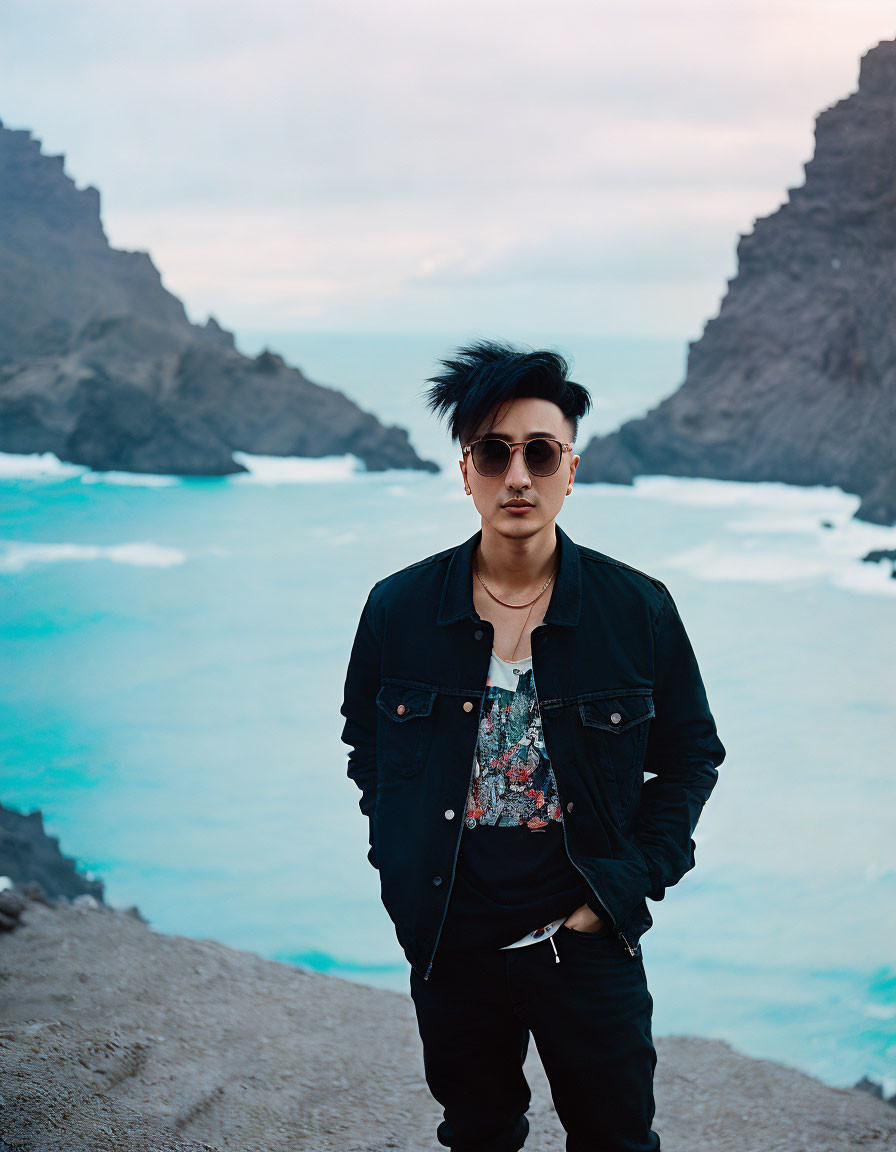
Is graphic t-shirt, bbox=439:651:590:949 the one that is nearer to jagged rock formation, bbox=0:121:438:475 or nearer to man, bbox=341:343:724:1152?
man, bbox=341:343:724:1152

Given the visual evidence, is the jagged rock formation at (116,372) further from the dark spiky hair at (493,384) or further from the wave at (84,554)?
the dark spiky hair at (493,384)

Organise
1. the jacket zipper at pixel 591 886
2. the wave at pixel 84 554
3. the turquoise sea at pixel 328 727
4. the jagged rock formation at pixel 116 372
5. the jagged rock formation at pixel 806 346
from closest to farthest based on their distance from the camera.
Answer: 1. the jacket zipper at pixel 591 886
2. the turquoise sea at pixel 328 727
3. the wave at pixel 84 554
4. the jagged rock formation at pixel 116 372
5. the jagged rock formation at pixel 806 346

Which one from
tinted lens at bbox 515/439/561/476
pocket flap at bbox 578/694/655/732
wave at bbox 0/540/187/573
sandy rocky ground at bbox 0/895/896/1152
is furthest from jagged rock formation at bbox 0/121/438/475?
pocket flap at bbox 578/694/655/732

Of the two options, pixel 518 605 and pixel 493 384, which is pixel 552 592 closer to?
pixel 518 605

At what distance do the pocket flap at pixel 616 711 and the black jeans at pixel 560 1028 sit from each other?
324 mm

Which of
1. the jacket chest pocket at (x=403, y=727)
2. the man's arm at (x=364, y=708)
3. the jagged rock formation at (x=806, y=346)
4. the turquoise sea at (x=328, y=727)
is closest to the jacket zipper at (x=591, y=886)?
the jacket chest pocket at (x=403, y=727)

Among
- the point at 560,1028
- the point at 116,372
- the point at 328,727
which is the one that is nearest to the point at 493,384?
the point at 560,1028

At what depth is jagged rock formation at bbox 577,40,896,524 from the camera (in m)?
23.2

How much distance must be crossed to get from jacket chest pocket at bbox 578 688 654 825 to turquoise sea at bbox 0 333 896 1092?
4.05 m

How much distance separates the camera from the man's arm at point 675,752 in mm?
1667

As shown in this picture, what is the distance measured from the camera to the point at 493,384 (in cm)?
160

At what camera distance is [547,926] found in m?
1.59

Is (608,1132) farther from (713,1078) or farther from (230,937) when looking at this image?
(230,937)

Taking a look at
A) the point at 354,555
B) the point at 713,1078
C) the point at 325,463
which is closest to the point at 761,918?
the point at 713,1078
